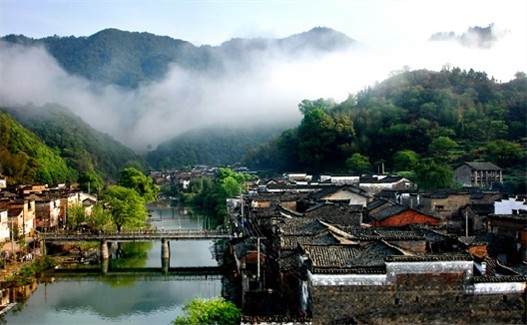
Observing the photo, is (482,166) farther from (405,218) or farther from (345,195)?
(405,218)

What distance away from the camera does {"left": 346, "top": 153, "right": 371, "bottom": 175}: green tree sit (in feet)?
230

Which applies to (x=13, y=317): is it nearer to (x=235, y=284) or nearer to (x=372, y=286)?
(x=235, y=284)

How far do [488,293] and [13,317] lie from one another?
1889 centimetres

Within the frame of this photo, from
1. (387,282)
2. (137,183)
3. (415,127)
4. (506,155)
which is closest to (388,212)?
(387,282)

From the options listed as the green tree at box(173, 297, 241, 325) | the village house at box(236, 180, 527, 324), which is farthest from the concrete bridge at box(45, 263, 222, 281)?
the green tree at box(173, 297, 241, 325)

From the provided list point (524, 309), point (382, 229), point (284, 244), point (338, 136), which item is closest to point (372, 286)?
point (524, 309)

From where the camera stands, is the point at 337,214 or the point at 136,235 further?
the point at 136,235

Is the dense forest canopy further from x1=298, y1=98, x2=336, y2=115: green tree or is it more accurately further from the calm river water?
the calm river water

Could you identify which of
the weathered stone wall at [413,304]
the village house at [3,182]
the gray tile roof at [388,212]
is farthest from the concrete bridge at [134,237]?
the weathered stone wall at [413,304]

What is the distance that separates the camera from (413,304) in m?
14.7

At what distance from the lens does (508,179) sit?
55.6 m

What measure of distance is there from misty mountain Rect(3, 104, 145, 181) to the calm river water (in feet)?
203

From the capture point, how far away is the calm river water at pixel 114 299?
25.2m

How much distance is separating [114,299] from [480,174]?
4064 cm
